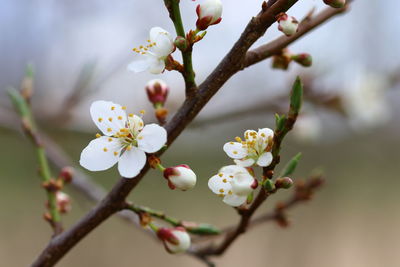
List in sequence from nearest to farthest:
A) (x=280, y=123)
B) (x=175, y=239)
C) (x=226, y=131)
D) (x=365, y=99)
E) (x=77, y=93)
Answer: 1. (x=280, y=123)
2. (x=175, y=239)
3. (x=77, y=93)
4. (x=365, y=99)
5. (x=226, y=131)

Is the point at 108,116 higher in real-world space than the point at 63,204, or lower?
higher

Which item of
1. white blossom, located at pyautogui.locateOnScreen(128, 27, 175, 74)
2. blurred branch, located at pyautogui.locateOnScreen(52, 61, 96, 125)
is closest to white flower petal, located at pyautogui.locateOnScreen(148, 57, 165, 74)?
white blossom, located at pyautogui.locateOnScreen(128, 27, 175, 74)

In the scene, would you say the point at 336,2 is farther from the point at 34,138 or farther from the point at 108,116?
the point at 34,138

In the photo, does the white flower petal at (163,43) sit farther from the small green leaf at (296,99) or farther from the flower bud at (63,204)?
the flower bud at (63,204)

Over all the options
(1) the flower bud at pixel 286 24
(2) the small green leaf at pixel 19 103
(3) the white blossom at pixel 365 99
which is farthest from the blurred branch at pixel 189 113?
(3) the white blossom at pixel 365 99

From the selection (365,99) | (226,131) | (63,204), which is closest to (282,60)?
(63,204)

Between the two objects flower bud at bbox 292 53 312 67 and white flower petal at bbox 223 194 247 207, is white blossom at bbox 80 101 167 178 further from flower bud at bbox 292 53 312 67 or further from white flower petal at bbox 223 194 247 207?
flower bud at bbox 292 53 312 67

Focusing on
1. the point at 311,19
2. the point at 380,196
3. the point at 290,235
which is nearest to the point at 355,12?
the point at 380,196
